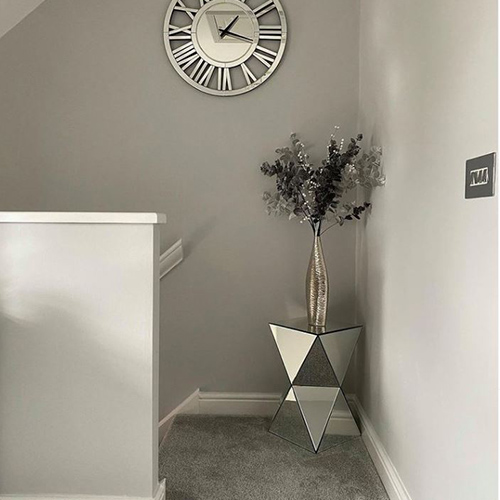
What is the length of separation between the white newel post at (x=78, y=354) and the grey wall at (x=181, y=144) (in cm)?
111

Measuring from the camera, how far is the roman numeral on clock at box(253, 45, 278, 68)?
2844 mm

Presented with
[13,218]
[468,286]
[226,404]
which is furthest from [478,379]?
[226,404]

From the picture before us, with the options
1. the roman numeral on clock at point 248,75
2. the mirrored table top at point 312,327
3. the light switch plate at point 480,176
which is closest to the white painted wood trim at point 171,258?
the mirrored table top at point 312,327

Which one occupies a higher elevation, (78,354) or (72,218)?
(72,218)

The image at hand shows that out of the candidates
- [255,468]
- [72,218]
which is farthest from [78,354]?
[255,468]

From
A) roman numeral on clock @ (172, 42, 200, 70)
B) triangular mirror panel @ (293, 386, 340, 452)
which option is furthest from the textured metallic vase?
roman numeral on clock @ (172, 42, 200, 70)

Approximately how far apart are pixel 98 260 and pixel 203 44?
1486 mm

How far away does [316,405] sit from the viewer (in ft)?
8.04

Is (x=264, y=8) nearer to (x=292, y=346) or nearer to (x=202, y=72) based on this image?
(x=202, y=72)

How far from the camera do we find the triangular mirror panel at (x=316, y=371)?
2434 millimetres

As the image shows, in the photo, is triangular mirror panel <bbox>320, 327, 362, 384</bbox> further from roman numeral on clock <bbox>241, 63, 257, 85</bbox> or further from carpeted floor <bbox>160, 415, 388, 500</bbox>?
roman numeral on clock <bbox>241, 63, 257, 85</bbox>

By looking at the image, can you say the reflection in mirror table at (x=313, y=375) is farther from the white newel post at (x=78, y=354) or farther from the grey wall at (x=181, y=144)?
the white newel post at (x=78, y=354)

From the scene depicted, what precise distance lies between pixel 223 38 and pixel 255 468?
1.93 m

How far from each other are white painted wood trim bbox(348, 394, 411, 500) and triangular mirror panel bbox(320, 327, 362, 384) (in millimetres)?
238
